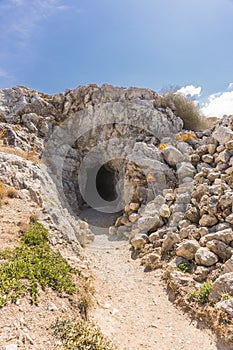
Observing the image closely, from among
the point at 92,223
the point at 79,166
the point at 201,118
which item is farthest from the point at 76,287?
the point at 201,118

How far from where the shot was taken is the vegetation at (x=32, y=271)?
13.7 ft

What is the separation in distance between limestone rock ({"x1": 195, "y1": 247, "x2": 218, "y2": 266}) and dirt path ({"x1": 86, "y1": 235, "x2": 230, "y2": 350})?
4.94 ft

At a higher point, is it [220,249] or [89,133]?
[89,133]

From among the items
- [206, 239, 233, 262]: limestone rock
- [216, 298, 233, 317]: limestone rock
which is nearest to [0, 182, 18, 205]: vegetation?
[206, 239, 233, 262]: limestone rock

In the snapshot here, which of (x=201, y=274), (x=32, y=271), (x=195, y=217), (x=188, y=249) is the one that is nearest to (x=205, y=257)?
(x=201, y=274)

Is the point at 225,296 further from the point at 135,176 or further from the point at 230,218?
the point at 135,176

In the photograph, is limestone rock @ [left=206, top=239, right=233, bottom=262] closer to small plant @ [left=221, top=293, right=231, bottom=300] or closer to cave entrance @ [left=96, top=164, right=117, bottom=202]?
small plant @ [left=221, top=293, right=231, bottom=300]

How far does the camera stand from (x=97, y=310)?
5.64 m

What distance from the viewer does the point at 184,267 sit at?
7.16 m

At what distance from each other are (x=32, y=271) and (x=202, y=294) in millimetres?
4455

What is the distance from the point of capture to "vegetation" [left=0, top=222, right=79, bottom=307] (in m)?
4.19

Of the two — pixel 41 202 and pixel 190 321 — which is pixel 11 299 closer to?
pixel 190 321

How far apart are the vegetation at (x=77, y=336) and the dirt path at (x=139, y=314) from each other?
983 mm

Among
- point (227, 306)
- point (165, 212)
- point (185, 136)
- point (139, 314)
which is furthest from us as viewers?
point (185, 136)
